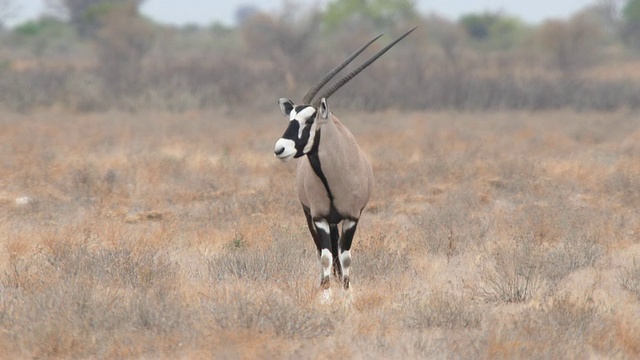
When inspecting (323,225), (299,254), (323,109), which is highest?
(323,109)

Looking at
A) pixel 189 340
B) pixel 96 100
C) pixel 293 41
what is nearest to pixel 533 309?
pixel 189 340

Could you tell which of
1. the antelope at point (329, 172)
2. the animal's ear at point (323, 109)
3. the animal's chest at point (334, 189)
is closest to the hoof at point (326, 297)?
the antelope at point (329, 172)

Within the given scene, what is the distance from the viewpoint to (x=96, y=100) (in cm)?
2983

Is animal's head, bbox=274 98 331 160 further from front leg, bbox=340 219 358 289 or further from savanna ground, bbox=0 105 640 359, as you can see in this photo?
savanna ground, bbox=0 105 640 359

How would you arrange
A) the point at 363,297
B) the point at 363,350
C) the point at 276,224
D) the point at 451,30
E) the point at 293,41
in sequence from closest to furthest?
the point at 363,350
the point at 363,297
the point at 276,224
the point at 293,41
the point at 451,30

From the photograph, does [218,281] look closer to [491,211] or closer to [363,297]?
[363,297]

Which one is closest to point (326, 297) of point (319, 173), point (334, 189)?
point (334, 189)

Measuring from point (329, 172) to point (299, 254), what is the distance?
5.53 feet

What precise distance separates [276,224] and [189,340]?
4.61 meters

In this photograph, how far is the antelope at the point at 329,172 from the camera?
7.65 m

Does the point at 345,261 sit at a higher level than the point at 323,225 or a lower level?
lower

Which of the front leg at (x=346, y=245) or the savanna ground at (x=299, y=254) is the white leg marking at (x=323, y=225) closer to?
the front leg at (x=346, y=245)

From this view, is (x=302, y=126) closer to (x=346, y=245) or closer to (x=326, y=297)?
(x=346, y=245)

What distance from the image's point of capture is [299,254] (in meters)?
9.40
